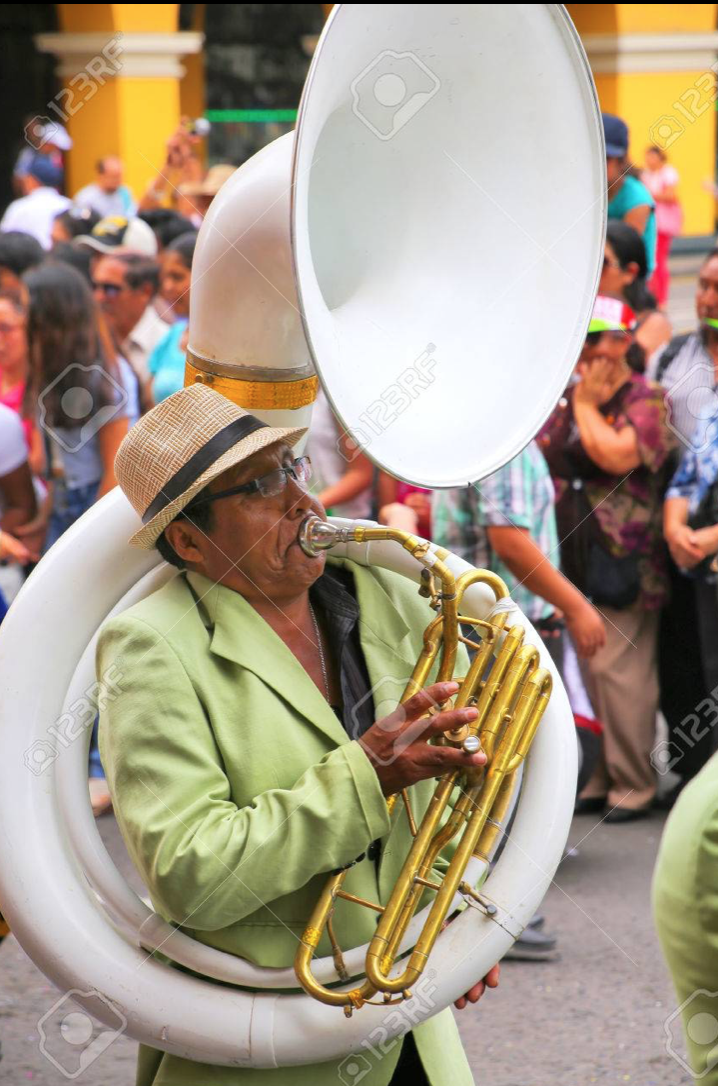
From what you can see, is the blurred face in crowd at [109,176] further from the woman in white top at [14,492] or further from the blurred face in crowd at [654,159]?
the woman in white top at [14,492]

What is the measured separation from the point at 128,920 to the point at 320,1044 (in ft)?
1.10

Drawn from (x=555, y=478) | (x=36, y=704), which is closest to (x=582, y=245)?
(x=36, y=704)

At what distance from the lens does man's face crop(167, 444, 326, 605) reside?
2.14 meters

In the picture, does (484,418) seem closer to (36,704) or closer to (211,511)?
(211,511)

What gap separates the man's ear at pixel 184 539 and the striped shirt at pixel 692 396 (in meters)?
2.90

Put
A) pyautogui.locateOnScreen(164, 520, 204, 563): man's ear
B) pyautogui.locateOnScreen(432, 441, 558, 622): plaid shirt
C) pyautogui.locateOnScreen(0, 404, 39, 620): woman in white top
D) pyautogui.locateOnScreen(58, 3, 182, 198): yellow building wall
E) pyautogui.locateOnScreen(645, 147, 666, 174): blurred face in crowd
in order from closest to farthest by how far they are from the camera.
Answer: pyautogui.locateOnScreen(164, 520, 204, 563): man's ear, pyautogui.locateOnScreen(432, 441, 558, 622): plaid shirt, pyautogui.locateOnScreen(0, 404, 39, 620): woman in white top, pyautogui.locateOnScreen(645, 147, 666, 174): blurred face in crowd, pyautogui.locateOnScreen(58, 3, 182, 198): yellow building wall

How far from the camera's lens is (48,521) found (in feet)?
16.9

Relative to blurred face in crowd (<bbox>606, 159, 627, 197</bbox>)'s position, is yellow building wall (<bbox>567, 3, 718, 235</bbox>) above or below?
below

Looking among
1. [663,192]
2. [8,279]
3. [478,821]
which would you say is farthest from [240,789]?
[663,192]

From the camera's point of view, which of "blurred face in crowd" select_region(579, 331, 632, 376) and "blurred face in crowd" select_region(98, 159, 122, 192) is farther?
"blurred face in crowd" select_region(98, 159, 122, 192)

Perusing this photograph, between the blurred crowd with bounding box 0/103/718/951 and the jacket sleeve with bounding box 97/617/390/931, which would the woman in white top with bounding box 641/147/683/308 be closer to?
the blurred crowd with bounding box 0/103/718/951

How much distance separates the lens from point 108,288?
6.23m

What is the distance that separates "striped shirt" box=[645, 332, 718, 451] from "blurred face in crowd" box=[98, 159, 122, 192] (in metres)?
6.35

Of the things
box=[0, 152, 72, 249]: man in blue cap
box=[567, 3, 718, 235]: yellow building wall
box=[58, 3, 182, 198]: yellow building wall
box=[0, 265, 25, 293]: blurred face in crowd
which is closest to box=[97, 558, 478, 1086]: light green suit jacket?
box=[0, 265, 25, 293]: blurred face in crowd
